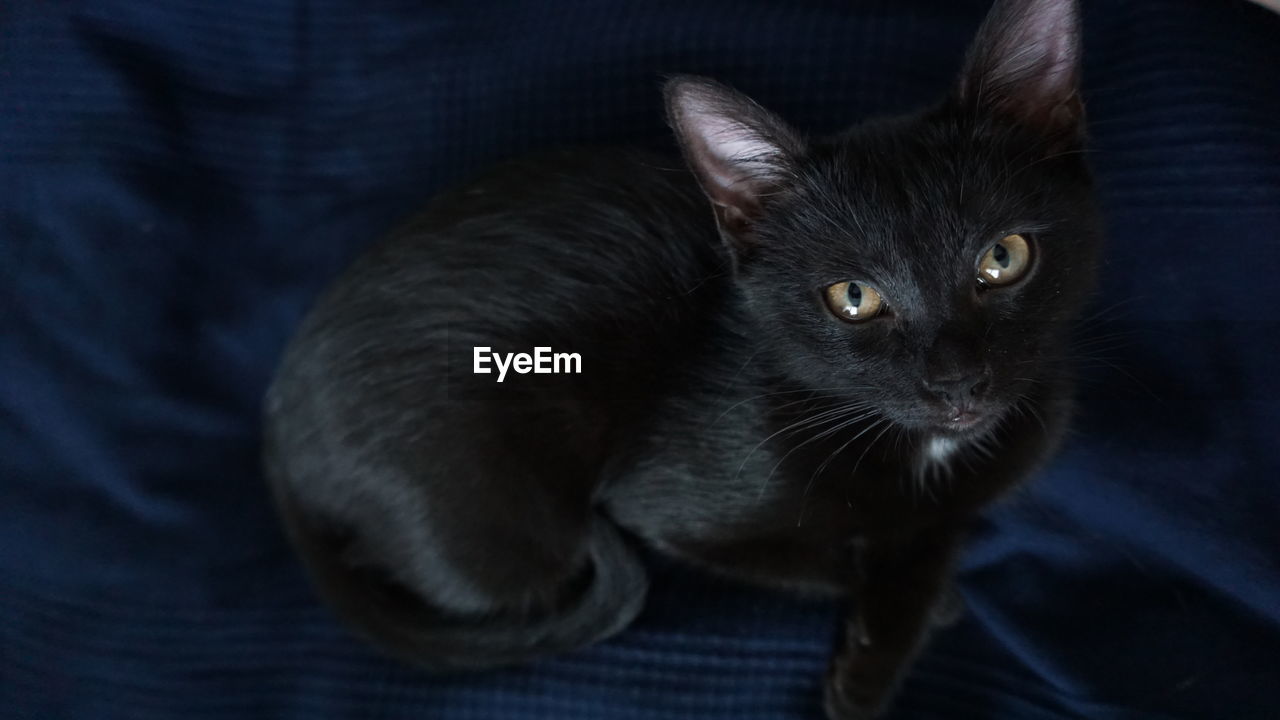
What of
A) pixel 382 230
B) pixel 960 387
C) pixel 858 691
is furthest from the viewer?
pixel 382 230

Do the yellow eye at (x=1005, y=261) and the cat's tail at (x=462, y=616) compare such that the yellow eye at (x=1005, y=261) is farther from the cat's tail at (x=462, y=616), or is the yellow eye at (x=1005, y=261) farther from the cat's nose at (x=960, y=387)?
the cat's tail at (x=462, y=616)

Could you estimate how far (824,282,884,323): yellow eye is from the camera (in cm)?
95

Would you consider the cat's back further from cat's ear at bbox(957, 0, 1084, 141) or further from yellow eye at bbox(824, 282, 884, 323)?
cat's ear at bbox(957, 0, 1084, 141)

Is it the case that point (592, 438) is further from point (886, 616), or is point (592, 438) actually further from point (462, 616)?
point (886, 616)

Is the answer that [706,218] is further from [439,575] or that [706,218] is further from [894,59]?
[439,575]

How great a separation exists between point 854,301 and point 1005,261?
0.15m

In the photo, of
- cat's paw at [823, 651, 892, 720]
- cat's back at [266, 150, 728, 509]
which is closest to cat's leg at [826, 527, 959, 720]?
cat's paw at [823, 651, 892, 720]

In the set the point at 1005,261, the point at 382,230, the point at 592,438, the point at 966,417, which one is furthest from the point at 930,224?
the point at 382,230

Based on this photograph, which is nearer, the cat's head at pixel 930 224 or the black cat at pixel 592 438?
the cat's head at pixel 930 224

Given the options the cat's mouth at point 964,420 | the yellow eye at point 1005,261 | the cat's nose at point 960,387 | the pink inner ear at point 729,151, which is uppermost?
the pink inner ear at point 729,151

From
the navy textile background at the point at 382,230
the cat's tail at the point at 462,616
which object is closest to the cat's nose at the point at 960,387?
the navy textile background at the point at 382,230

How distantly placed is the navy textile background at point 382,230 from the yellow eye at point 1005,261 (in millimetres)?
325

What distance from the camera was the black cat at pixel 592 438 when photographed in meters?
1.13

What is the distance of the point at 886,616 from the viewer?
1169 millimetres
